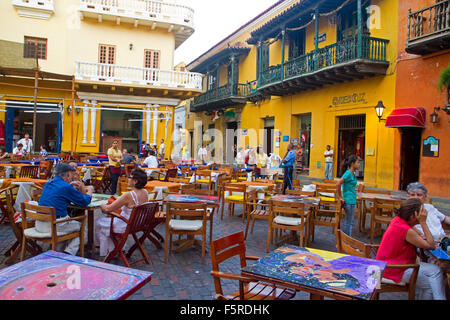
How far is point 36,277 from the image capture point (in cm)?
238

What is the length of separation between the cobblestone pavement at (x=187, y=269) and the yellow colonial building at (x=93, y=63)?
524 inches

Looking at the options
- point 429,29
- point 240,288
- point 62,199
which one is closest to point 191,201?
point 62,199

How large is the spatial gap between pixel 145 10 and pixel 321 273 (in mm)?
19608

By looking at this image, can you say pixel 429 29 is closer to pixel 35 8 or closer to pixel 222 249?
pixel 222 249

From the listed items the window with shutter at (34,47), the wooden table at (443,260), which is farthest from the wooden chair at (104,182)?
the window with shutter at (34,47)

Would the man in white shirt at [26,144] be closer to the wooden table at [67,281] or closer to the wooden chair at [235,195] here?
the wooden chair at [235,195]

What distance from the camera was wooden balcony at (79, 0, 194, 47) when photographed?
18.6 metres

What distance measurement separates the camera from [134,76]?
62.6 feet

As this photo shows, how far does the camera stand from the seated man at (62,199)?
4551 mm

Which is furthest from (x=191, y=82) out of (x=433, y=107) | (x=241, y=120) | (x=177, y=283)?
(x=177, y=283)

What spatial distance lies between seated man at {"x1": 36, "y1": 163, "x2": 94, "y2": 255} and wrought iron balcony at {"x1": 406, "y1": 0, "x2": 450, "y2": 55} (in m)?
11.0
